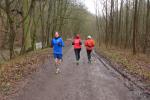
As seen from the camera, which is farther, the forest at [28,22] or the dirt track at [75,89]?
the forest at [28,22]

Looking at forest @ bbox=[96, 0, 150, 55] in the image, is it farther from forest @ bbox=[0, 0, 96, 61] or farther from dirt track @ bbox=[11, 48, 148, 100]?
dirt track @ bbox=[11, 48, 148, 100]

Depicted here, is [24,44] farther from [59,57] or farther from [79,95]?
[79,95]

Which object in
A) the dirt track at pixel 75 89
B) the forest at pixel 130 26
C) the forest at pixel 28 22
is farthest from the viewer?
the forest at pixel 130 26

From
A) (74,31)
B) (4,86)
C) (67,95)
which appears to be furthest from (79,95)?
(74,31)

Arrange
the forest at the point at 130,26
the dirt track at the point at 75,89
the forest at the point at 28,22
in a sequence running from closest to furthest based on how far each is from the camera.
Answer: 1. the dirt track at the point at 75,89
2. the forest at the point at 28,22
3. the forest at the point at 130,26

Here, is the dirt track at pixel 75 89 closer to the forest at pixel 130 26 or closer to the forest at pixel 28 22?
the forest at pixel 28 22

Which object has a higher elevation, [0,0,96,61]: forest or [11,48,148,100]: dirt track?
[0,0,96,61]: forest

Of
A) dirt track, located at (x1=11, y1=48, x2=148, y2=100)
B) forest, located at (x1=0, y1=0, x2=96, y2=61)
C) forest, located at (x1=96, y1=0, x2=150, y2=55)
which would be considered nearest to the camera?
dirt track, located at (x1=11, y1=48, x2=148, y2=100)

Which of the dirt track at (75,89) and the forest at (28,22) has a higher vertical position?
the forest at (28,22)

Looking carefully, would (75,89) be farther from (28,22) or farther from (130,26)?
(130,26)

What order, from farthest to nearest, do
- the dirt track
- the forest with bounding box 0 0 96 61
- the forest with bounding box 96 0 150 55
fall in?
the forest with bounding box 96 0 150 55 → the forest with bounding box 0 0 96 61 → the dirt track

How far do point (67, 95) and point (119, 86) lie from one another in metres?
2.43

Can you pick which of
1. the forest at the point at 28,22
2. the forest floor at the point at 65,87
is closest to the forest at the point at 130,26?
the forest at the point at 28,22

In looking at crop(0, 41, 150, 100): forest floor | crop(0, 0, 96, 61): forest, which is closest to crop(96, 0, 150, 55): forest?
crop(0, 0, 96, 61): forest
